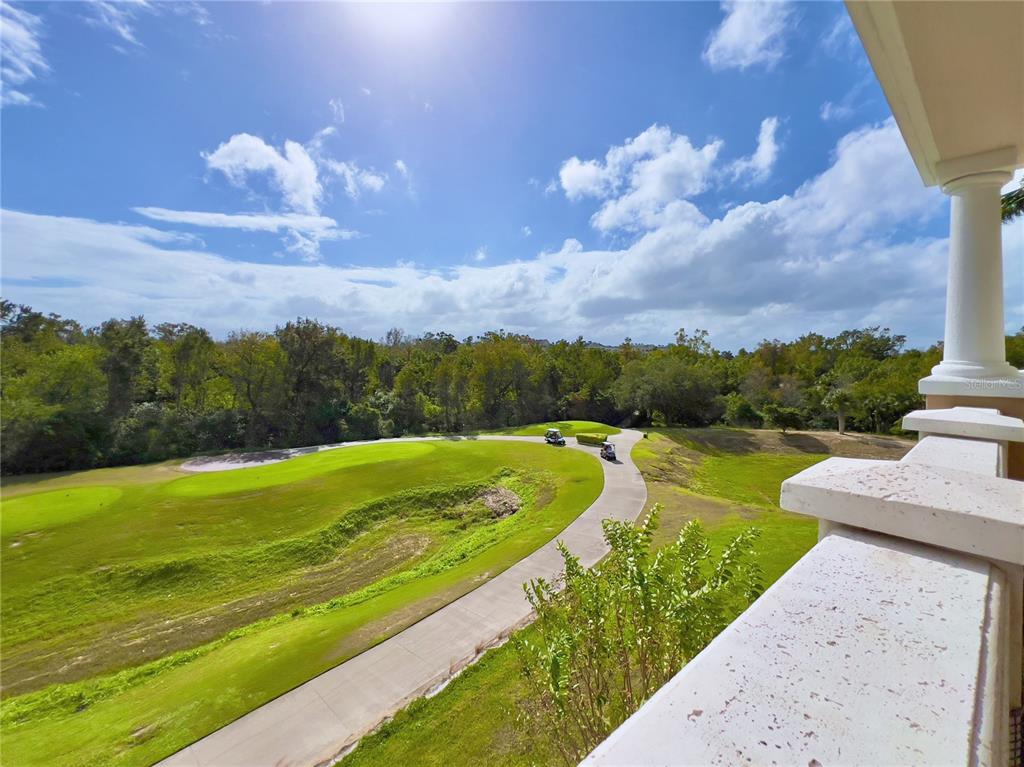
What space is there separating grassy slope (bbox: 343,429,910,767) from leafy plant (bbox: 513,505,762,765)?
237 cm

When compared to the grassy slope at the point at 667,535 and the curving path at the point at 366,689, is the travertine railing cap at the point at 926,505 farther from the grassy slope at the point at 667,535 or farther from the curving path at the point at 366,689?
the curving path at the point at 366,689

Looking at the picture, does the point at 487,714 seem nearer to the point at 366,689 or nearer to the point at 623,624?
the point at 366,689

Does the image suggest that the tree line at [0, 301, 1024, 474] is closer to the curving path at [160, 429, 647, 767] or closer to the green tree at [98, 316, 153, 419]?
the green tree at [98, 316, 153, 419]

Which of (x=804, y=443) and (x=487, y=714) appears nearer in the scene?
(x=487, y=714)

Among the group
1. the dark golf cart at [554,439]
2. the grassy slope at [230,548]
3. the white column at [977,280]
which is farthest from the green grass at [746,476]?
the white column at [977,280]

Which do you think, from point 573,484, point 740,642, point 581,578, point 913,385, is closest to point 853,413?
point 913,385

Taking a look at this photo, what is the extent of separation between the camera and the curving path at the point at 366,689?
16.8 feet

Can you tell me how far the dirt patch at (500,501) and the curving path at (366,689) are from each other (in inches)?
260

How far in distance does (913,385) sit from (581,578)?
37.8m

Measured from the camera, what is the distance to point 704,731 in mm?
667

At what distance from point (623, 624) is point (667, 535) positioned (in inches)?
328

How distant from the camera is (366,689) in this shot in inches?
236

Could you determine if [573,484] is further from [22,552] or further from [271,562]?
[22,552]

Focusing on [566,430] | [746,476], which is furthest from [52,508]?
[746,476]
